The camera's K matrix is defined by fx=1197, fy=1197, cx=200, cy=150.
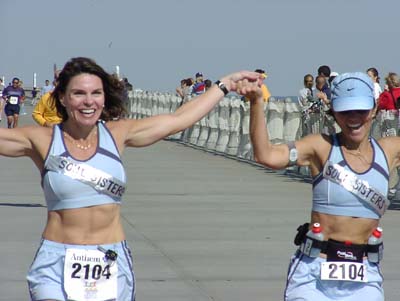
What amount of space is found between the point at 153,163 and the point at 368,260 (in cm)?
1704

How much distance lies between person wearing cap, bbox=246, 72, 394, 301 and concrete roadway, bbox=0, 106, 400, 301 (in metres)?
3.21

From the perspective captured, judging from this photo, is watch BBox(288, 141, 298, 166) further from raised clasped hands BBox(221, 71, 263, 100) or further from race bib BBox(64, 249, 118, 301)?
race bib BBox(64, 249, 118, 301)

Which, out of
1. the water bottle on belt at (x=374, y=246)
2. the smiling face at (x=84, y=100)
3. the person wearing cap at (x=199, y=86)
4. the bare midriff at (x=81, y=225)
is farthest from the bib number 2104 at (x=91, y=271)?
the person wearing cap at (x=199, y=86)

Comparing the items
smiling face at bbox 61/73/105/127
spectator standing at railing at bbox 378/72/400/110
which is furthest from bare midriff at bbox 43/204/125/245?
spectator standing at railing at bbox 378/72/400/110

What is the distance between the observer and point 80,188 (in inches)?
217

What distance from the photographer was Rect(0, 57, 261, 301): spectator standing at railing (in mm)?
5484

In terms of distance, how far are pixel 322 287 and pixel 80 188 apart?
48.9 inches

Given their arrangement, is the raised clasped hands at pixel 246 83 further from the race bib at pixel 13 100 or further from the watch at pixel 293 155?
the race bib at pixel 13 100

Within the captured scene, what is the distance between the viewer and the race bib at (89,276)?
5457 mm

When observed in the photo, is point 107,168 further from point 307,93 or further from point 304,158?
point 307,93

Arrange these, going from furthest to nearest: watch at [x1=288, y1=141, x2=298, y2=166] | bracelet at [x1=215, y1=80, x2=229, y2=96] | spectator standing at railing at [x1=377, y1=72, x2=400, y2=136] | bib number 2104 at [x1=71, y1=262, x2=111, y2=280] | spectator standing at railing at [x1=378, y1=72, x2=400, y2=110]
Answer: spectator standing at railing at [x1=378, y1=72, x2=400, y2=110] < spectator standing at railing at [x1=377, y1=72, x2=400, y2=136] < bracelet at [x1=215, y1=80, x2=229, y2=96] < watch at [x1=288, y1=141, x2=298, y2=166] < bib number 2104 at [x1=71, y1=262, x2=111, y2=280]

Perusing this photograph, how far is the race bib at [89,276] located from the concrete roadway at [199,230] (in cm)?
342

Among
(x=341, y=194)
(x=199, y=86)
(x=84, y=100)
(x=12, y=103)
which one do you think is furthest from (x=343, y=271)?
(x=12, y=103)

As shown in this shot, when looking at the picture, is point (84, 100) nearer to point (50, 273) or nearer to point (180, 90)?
point (50, 273)
